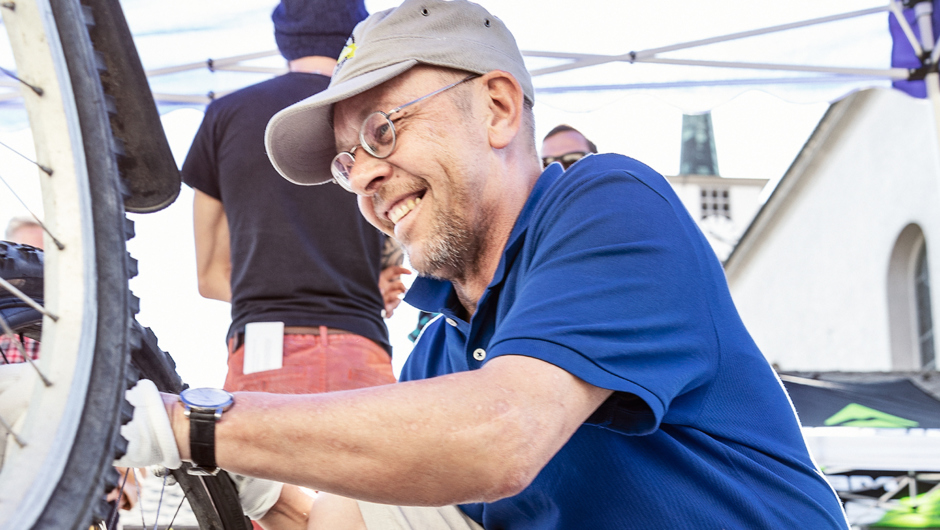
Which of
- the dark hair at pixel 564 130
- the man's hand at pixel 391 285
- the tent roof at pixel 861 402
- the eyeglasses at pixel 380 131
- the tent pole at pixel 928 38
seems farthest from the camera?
the tent pole at pixel 928 38

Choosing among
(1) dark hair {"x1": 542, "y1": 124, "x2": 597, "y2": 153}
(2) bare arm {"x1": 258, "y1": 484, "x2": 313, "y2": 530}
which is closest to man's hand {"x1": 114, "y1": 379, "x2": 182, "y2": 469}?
(2) bare arm {"x1": 258, "y1": 484, "x2": 313, "y2": 530}

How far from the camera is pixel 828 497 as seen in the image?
4.65ft

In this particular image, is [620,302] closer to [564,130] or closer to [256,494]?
[256,494]

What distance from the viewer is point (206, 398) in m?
1.00

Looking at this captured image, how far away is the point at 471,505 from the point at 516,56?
82 centimetres

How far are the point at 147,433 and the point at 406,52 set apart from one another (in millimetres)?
821

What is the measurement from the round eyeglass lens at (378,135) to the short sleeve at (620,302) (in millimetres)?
400

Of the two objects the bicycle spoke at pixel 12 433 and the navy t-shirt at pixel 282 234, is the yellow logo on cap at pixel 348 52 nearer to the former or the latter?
the navy t-shirt at pixel 282 234

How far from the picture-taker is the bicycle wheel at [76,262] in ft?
2.94

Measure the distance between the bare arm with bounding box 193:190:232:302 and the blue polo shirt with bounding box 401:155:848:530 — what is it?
1.23m

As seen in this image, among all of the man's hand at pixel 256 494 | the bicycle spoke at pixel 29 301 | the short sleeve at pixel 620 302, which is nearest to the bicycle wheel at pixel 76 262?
the bicycle spoke at pixel 29 301

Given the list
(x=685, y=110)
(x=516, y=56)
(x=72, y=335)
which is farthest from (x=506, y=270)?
(x=685, y=110)

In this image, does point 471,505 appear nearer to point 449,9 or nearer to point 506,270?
point 506,270

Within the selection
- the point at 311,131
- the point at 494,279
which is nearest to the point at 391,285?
the point at 311,131
